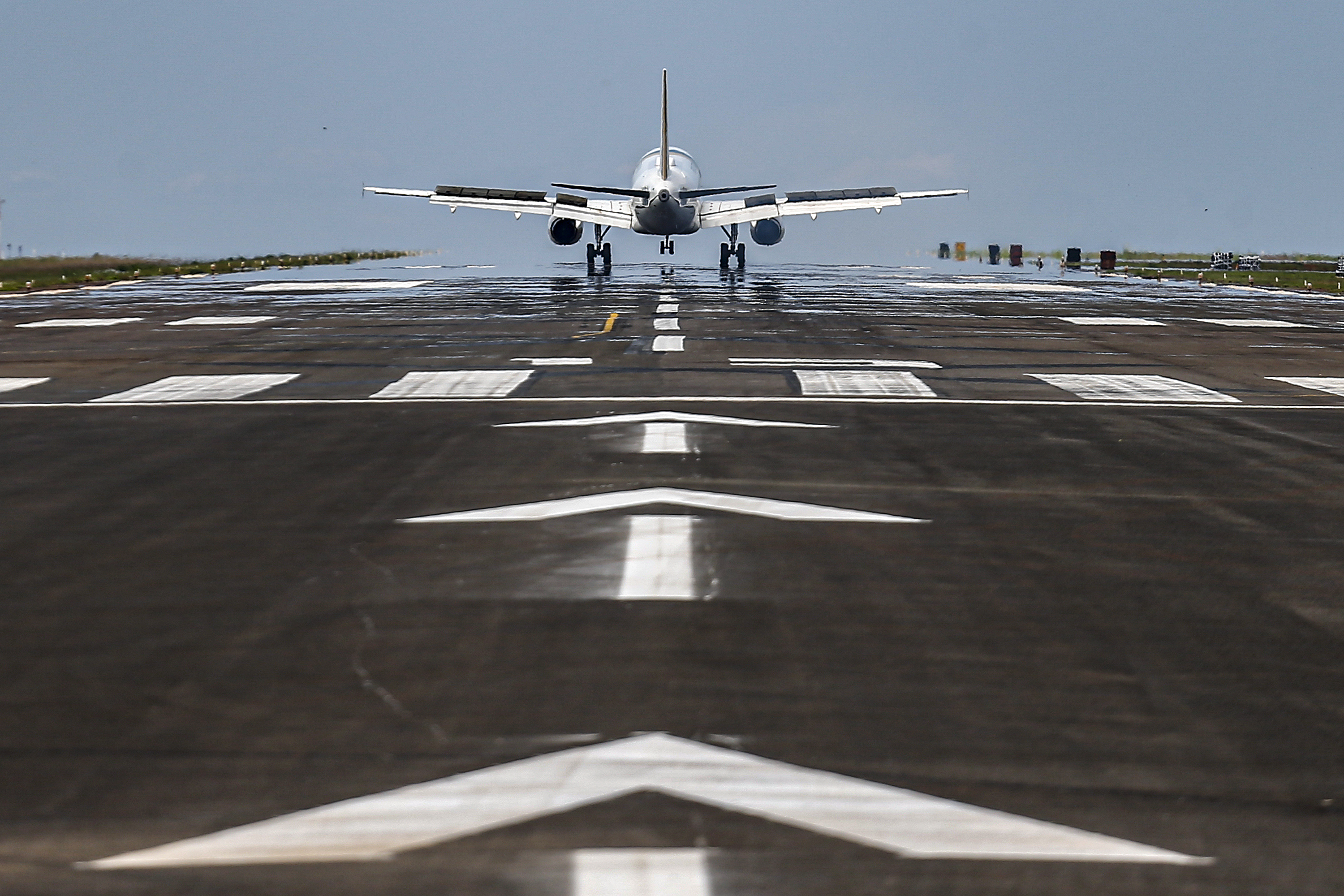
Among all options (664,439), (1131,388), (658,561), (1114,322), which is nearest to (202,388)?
(664,439)

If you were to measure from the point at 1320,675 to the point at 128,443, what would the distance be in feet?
35.8

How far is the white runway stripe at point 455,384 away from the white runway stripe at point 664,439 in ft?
12.6

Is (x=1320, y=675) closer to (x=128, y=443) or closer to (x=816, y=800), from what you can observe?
(x=816, y=800)

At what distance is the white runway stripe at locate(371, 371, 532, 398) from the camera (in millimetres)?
18719

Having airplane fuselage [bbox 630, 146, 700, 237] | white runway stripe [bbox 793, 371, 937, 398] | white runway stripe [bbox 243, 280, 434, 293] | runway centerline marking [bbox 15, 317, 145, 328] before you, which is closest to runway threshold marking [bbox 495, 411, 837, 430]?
white runway stripe [bbox 793, 371, 937, 398]

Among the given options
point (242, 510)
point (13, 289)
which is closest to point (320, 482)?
point (242, 510)

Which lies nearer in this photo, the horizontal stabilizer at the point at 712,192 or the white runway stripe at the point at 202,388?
the white runway stripe at the point at 202,388

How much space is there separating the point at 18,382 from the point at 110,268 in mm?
77216

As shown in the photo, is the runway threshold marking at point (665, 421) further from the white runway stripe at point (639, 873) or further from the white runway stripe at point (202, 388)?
the white runway stripe at point (639, 873)

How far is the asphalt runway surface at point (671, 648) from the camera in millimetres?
4699

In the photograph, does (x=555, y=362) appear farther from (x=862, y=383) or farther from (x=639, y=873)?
(x=639, y=873)

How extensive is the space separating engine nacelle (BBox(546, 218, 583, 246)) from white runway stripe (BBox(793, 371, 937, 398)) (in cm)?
5352

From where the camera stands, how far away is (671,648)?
6.89 metres

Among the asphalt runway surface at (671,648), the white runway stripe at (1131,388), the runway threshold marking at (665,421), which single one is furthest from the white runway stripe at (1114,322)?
the runway threshold marking at (665,421)
